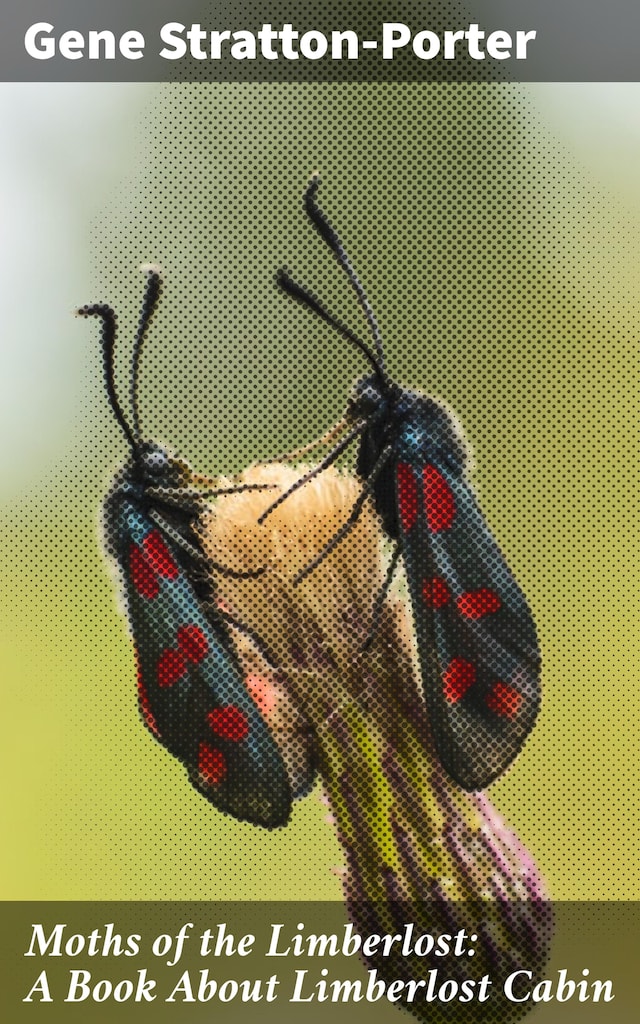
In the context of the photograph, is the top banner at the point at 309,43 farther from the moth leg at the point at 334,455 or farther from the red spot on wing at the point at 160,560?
the red spot on wing at the point at 160,560

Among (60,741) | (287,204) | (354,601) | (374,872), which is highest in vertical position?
(287,204)

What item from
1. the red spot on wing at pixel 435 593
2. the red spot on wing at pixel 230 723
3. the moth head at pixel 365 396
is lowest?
the red spot on wing at pixel 230 723

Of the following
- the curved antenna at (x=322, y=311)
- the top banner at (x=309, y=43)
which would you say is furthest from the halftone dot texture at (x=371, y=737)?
the top banner at (x=309, y=43)

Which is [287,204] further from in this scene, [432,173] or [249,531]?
[249,531]

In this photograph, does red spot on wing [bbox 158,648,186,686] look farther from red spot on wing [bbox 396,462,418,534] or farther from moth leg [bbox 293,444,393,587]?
red spot on wing [bbox 396,462,418,534]

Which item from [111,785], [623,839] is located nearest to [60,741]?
[111,785]

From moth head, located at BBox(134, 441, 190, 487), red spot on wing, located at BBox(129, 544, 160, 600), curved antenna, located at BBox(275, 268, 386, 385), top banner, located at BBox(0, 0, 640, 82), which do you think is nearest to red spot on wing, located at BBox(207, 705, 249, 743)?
red spot on wing, located at BBox(129, 544, 160, 600)
